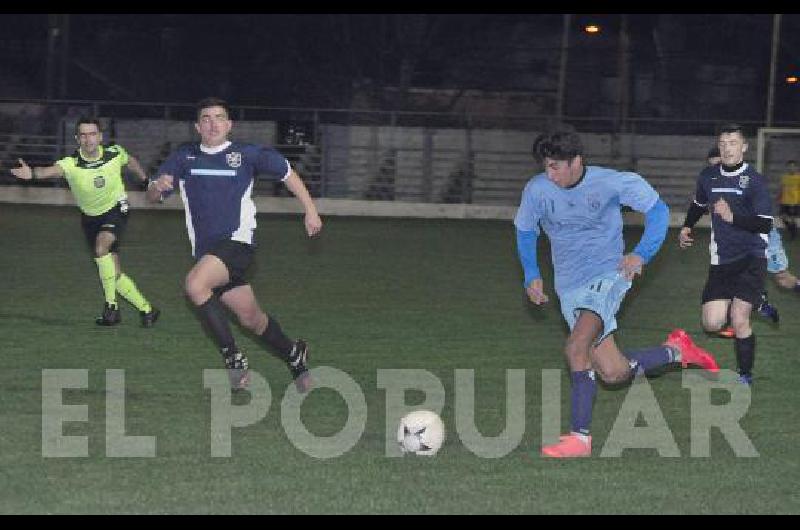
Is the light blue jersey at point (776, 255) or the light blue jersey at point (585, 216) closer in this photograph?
the light blue jersey at point (585, 216)

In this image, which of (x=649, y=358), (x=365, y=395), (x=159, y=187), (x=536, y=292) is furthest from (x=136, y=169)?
(x=536, y=292)

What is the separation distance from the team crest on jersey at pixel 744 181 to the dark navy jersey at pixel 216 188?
10.7ft

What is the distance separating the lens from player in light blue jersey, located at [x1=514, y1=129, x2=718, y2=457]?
836cm

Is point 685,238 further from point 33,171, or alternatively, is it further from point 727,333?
point 33,171

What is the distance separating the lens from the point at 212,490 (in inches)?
279

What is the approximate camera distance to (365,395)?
32.9 ft

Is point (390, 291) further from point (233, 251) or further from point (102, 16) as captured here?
point (102, 16)

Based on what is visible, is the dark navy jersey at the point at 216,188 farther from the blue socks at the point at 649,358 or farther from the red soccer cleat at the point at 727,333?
the red soccer cleat at the point at 727,333

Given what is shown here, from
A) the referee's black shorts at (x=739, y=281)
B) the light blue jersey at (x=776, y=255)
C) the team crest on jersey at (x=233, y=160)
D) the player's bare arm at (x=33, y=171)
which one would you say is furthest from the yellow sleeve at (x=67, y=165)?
the light blue jersey at (x=776, y=255)

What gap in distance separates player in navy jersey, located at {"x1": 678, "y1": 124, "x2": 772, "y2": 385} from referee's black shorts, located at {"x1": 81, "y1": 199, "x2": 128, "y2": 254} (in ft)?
17.1

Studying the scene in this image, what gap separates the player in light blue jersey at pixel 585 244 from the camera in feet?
27.4

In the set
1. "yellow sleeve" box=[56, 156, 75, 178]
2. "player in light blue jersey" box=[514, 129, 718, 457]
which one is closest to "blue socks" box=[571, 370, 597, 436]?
"player in light blue jersey" box=[514, 129, 718, 457]

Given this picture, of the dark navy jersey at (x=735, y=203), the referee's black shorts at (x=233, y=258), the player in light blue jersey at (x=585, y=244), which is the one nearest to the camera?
the player in light blue jersey at (x=585, y=244)
